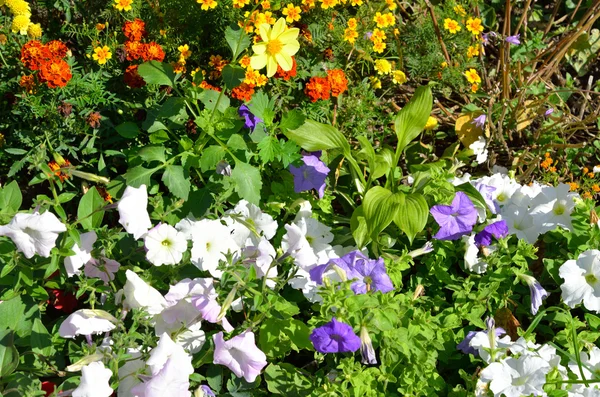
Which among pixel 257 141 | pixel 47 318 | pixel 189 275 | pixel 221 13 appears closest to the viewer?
pixel 189 275

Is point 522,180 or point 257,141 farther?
point 522,180

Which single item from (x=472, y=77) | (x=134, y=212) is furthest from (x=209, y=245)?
(x=472, y=77)

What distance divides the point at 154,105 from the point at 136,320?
108 cm

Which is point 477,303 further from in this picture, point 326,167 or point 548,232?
point 326,167

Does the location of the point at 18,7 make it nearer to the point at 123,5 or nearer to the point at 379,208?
the point at 123,5

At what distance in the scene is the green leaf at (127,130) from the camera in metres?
2.31

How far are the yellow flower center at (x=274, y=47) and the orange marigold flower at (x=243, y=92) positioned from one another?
1.25 ft

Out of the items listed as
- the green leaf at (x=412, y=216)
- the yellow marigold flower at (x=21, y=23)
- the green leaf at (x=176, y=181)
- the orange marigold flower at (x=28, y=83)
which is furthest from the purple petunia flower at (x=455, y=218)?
the yellow marigold flower at (x=21, y=23)

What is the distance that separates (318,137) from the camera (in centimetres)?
234

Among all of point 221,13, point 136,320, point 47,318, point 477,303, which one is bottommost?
point 47,318

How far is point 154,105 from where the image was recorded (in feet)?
8.17

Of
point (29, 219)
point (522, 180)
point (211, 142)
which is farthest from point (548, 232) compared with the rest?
point (29, 219)

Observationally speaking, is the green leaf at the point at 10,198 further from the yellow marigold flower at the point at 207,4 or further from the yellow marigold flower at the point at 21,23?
the yellow marigold flower at the point at 207,4

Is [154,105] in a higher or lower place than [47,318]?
higher
